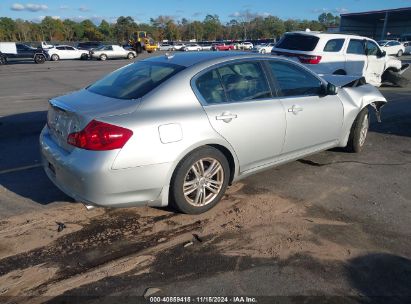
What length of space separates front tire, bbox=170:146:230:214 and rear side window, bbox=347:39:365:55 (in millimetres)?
9283

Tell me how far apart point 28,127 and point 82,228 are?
4737 millimetres

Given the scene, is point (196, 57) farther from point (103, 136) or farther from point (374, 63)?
point (374, 63)

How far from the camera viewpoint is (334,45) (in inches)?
448

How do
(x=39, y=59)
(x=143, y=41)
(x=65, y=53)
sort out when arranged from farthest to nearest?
(x=143, y=41) < (x=65, y=53) < (x=39, y=59)

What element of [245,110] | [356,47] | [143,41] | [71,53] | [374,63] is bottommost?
[71,53]

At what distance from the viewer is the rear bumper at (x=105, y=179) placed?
10.8 feet

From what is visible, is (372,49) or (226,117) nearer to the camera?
(226,117)

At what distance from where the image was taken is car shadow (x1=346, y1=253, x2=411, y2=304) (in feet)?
9.19

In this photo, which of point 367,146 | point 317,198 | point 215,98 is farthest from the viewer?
point 367,146

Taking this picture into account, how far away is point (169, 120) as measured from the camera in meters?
3.58

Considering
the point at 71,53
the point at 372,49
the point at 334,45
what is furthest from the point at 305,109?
Result: the point at 71,53

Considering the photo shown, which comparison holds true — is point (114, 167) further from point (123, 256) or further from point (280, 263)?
point (280, 263)

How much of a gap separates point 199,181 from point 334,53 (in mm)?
8899

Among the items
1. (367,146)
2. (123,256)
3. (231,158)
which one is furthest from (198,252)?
(367,146)
